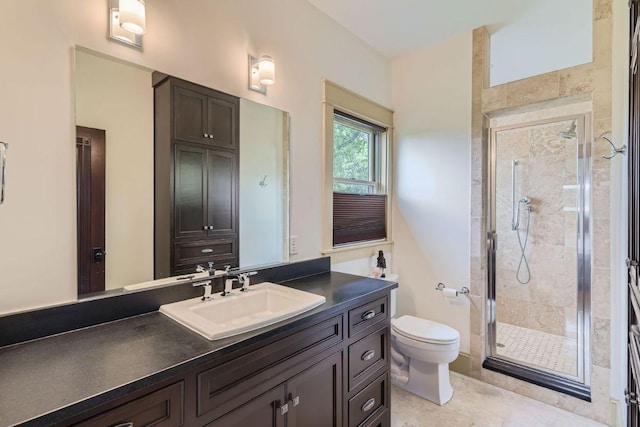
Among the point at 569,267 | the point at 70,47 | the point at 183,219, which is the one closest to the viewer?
the point at 70,47

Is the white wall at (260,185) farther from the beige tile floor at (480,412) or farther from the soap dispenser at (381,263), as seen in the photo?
the beige tile floor at (480,412)

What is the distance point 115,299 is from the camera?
1.24 m

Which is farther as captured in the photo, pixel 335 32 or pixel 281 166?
pixel 335 32

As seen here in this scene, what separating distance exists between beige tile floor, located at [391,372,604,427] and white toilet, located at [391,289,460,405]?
7 cm

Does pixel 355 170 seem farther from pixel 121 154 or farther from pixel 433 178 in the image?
pixel 121 154

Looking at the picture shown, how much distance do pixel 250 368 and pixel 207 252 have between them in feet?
2.36

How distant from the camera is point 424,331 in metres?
2.17

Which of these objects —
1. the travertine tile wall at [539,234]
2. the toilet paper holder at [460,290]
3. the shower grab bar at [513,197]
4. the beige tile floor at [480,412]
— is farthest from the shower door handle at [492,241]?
the beige tile floor at [480,412]

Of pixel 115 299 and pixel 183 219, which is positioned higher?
pixel 183 219

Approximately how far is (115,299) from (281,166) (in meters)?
1.13

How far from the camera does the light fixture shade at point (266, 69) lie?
176 cm

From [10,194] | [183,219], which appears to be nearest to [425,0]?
[183,219]

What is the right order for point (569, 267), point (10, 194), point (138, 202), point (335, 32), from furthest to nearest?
point (569, 267) → point (335, 32) → point (138, 202) → point (10, 194)

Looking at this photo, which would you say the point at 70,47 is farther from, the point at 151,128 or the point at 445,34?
the point at 445,34
